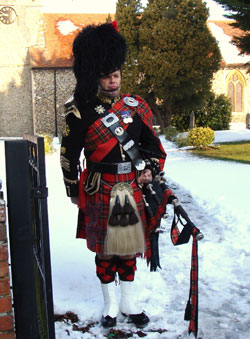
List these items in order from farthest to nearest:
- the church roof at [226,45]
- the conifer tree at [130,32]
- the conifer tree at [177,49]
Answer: the church roof at [226,45] → the conifer tree at [130,32] → the conifer tree at [177,49]

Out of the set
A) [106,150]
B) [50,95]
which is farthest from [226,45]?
[106,150]

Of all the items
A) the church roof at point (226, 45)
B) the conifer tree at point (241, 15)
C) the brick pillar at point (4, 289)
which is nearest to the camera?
the brick pillar at point (4, 289)

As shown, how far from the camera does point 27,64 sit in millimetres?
26734

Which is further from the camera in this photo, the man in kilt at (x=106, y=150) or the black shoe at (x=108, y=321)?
the black shoe at (x=108, y=321)

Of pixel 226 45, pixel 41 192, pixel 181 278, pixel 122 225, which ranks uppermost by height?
pixel 226 45

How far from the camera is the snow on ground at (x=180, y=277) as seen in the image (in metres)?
2.72

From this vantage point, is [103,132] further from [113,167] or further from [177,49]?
[177,49]

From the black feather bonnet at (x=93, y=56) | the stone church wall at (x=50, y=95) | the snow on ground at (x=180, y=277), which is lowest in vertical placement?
the snow on ground at (x=180, y=277)

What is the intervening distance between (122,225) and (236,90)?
25752mm

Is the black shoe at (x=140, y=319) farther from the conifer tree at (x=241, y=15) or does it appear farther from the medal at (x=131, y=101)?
the conifer tree at (x=241, y=15)

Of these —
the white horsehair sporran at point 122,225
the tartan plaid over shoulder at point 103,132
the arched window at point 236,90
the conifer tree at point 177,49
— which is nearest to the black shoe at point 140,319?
the white horsehair sporran at point 122,225

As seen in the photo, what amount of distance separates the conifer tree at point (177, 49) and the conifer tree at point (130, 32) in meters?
0.48

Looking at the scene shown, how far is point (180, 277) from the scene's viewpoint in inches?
137

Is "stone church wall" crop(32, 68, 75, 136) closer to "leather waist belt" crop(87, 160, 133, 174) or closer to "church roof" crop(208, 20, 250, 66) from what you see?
"church roof" crop(208, 20, 250, 66)
